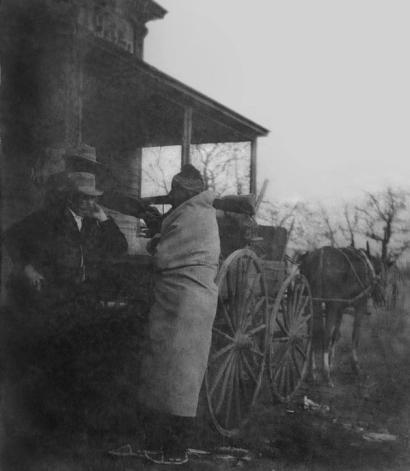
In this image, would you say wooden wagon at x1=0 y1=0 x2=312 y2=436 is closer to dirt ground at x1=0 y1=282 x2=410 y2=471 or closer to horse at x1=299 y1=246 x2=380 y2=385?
dirt ground at x1=0 y1=282 x2=410 y2=471

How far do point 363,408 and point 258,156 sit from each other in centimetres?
258

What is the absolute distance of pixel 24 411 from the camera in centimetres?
364

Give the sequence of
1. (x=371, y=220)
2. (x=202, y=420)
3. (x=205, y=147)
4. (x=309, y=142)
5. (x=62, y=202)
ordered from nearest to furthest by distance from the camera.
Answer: (x=62, y=202) < (x=202, y=420) < (x=309, y=142) < (x=371, y=220) < (x=205, y=147)

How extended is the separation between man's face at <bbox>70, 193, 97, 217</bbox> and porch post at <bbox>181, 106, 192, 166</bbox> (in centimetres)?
156


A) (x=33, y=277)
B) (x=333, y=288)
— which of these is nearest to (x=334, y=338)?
(x=333, y=288)

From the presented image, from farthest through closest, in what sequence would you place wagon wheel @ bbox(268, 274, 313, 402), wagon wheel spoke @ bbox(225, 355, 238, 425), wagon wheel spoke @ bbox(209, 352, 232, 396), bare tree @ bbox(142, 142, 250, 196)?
wagon wheel @ bbox(268, 274, 313, 402) → bare tree @ bbox(142, 142, 250, 196) → wagon wheel spoke @ bbox(225, 355, 238, 425) → wagon wheel spoke @ bbox(209, 352, 232, 396)

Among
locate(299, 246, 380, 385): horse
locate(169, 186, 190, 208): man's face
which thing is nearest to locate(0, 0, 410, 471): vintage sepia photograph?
locate(169, 186, 190, 208): man's face

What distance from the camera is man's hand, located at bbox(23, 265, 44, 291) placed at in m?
3.61

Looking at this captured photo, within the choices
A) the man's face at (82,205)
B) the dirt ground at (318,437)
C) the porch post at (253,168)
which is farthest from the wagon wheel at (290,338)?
the man's face at (82,205)

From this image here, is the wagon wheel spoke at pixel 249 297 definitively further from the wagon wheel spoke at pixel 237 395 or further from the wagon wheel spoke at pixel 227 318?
the wagon wheel spoke at pixel 237 395

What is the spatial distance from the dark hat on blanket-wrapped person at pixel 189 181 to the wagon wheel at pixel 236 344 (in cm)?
66

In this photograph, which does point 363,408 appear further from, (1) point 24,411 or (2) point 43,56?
(2) point 43,56

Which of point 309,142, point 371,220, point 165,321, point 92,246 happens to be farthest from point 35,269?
point 371,220

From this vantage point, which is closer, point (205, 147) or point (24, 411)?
point (24, 411)
